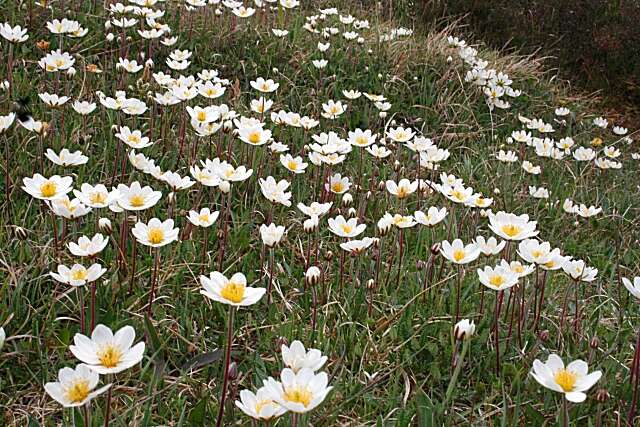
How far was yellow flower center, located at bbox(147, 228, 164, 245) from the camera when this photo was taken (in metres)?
1.95

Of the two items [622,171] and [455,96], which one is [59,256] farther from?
[622,171]

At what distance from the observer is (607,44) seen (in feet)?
22.1

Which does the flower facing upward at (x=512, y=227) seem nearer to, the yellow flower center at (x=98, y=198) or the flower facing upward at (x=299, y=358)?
the flower facing upward at (x=299, y=358)

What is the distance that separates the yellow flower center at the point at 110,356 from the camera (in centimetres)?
142

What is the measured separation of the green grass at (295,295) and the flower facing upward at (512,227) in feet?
0.74

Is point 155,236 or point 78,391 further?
point 155,236

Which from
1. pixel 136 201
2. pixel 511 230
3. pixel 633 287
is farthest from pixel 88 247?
pixel 633 287

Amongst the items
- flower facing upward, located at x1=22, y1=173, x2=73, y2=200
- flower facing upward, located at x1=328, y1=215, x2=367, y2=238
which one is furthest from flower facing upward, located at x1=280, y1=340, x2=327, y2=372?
flower facing upward, located at x1=22, y1=173, x2=73, y2=200

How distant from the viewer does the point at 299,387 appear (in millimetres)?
1375

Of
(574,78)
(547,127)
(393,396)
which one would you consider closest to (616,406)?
(393,396)

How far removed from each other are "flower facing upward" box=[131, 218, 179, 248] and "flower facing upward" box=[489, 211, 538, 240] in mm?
948

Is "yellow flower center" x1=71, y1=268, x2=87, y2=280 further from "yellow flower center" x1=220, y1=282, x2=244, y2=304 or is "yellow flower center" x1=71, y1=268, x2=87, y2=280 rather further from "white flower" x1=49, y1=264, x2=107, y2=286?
"yellow flower center" x1=220, y1=282, x2=244, y2=304

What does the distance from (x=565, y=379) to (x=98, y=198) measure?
1341 millimetres

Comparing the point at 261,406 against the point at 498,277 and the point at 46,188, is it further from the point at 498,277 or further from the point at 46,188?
the point at 46,188
